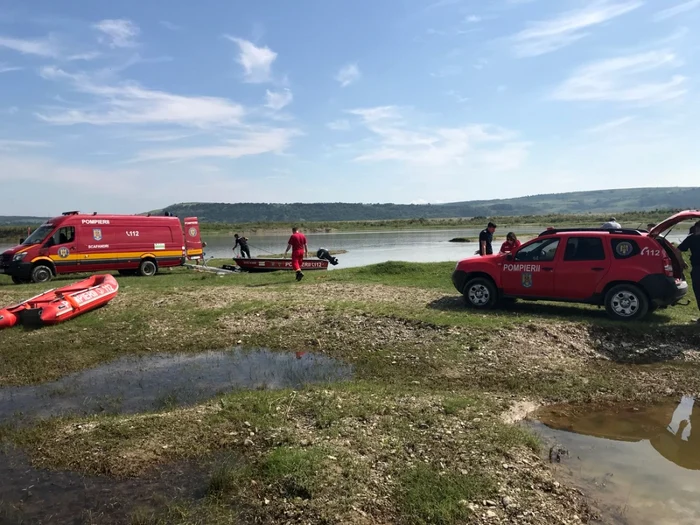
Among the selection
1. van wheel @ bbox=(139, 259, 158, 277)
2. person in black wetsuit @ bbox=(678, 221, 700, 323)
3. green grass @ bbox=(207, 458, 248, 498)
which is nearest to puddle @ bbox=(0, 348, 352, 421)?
green grass @ bbox=(207, 458, 248, 498)

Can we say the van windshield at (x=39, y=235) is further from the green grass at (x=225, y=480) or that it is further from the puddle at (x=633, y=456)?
the puddle at (x=633, y=456)

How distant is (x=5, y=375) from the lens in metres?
8.33

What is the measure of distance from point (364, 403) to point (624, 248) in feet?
23.8

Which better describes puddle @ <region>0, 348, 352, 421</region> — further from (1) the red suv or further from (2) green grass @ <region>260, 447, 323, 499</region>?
(1) the red suv

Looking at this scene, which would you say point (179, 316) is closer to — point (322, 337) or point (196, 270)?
point (322, 337)

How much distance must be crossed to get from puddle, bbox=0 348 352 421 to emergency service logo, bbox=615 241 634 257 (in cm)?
636

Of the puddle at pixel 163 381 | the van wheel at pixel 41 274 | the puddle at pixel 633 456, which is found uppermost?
the van wheel at pixel 41 274

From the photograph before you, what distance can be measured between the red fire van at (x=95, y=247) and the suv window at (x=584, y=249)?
17.0 meters

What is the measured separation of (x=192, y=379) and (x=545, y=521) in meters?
5.70

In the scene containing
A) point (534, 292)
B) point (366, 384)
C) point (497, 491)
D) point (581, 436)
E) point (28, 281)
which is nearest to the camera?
point (497, 491)

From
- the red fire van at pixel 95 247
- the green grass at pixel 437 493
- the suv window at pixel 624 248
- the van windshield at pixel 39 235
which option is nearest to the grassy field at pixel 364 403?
the green grass at pixel 437 493

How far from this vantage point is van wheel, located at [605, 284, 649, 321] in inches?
403

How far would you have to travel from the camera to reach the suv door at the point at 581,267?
10.7 m

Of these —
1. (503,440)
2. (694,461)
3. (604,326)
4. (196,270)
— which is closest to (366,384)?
(503,440)
